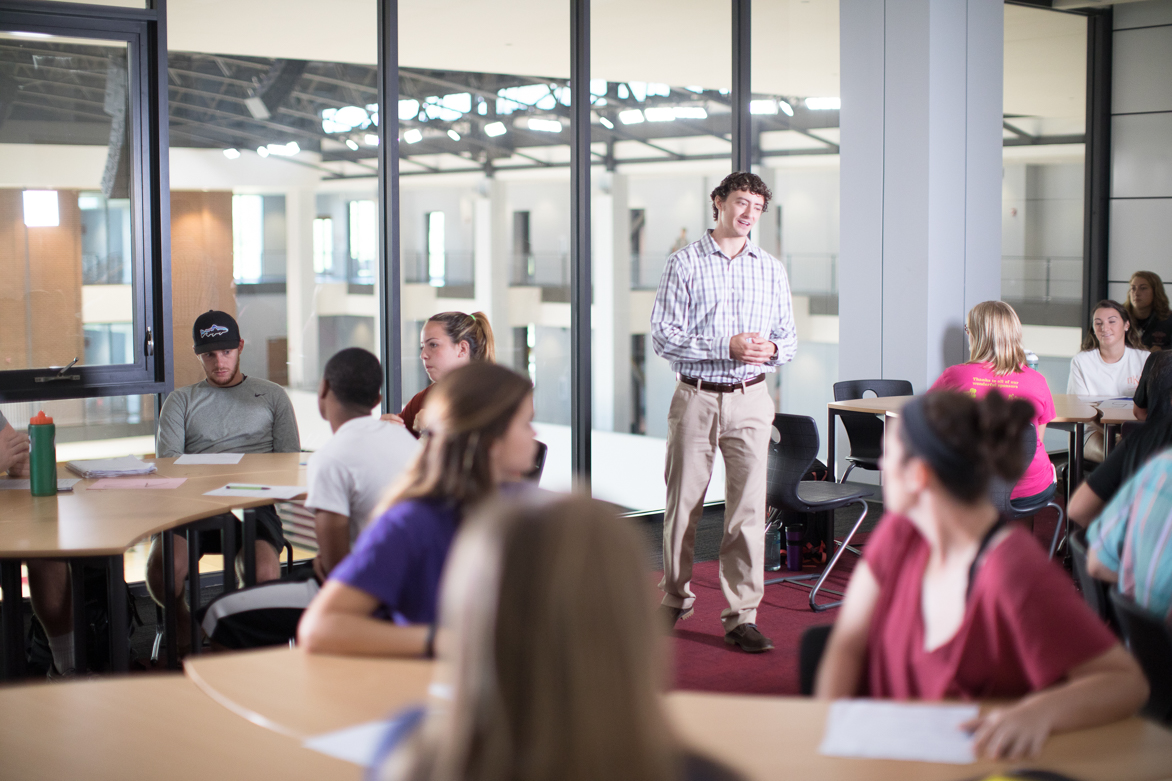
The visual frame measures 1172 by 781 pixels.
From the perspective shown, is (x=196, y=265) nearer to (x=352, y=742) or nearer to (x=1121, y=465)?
(x=352, y=742)

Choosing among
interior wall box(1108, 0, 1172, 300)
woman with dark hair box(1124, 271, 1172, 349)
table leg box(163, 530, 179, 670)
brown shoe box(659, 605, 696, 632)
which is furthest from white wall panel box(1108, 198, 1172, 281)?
table leg box(163, 530, 179, 670)

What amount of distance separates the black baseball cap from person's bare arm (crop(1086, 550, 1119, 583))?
334 cm

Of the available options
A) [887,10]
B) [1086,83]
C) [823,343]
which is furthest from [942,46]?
[1086,83]

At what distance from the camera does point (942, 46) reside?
21.5ft

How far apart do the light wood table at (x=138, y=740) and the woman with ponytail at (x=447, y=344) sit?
85.4 inches

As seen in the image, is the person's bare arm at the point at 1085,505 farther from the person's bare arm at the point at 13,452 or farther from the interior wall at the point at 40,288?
the interior wall at the point at 40,288

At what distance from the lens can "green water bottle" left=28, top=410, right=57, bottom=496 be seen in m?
3.41

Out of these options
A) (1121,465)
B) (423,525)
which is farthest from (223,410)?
(1121,465)

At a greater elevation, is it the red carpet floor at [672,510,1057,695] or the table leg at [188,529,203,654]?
the table leg at [188,529,203,654]

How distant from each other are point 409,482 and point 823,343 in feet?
18.4

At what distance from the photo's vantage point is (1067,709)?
152 cm

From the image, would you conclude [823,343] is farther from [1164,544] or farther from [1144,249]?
[1164,544]

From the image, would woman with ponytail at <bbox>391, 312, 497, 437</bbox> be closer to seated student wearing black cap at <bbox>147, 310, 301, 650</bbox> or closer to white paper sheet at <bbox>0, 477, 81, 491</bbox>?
seated student wearing black cap at <bbox>147, 310, 301, 650</bbox>

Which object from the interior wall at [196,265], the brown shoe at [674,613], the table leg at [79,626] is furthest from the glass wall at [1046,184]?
the table leg at [79,626]
